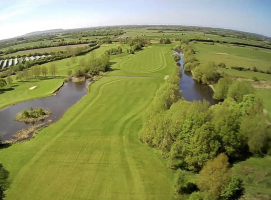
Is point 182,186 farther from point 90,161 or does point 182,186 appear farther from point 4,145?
point 4,145

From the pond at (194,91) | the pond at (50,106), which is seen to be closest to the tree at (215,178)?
the pond at (194,91)

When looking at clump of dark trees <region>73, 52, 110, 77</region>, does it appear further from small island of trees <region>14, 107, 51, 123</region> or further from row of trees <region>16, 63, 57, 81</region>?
small island of trees <region>14, 107, 51, 123</region>

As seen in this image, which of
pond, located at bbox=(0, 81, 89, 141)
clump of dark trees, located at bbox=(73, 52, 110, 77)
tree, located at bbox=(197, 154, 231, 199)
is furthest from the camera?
clump of dark trees, located at bbox=(73, 52, 110, 77)

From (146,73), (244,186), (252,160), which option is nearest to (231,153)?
(252,160)

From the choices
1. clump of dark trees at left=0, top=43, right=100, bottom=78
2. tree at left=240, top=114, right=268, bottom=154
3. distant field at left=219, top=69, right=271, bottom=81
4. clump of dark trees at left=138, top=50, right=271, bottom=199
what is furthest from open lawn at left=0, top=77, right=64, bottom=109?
distant field at left=219, top=69, right=271, bottom=81

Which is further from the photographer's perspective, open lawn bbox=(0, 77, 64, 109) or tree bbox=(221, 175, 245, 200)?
open lawn bbox=(0, 77, 64, 109)

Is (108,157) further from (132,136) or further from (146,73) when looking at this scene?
(146,73)
